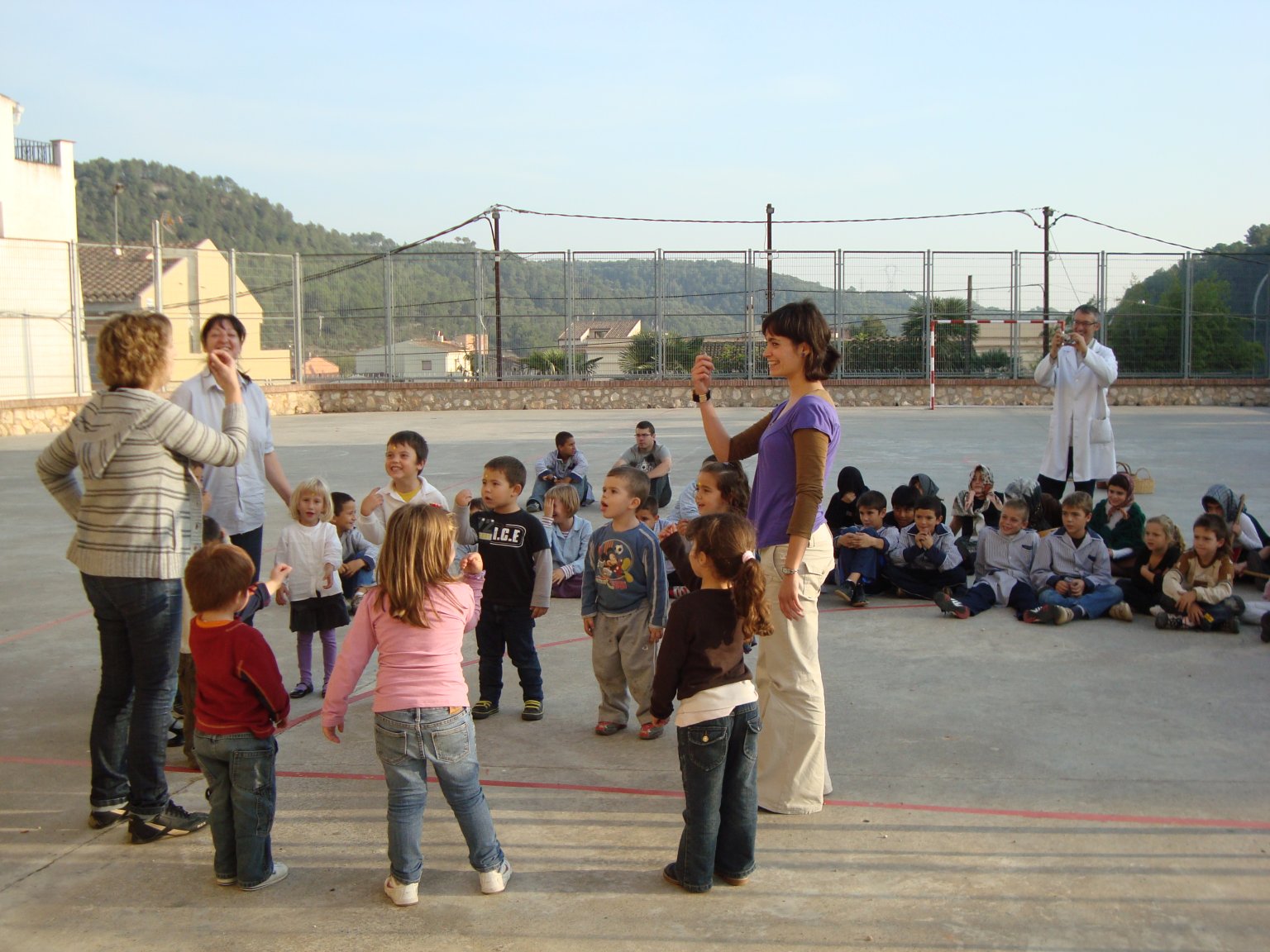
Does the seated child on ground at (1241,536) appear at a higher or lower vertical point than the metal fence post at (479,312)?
lower

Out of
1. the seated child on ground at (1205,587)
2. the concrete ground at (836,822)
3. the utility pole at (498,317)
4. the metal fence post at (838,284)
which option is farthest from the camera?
the utility pole at (498,317)

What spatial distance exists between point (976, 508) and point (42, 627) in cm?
658

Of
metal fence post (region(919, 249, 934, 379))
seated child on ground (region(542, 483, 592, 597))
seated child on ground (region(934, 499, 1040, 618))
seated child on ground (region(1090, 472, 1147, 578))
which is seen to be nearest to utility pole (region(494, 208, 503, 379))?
metal fence post (region(919, 249, 934, 379))

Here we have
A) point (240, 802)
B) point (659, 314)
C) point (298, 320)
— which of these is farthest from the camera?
point (659, 314)

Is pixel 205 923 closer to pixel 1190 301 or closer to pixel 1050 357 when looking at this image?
pixel 1050 357

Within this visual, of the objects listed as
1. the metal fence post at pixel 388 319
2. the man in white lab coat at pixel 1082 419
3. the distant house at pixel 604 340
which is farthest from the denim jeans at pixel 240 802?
the metal fence post at pixel 388 319

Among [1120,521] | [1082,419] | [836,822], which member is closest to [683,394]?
[1082,419]

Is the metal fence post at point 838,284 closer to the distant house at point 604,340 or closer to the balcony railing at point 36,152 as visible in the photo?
the distant house at point 604,340

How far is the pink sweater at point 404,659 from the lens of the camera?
11.3 ft

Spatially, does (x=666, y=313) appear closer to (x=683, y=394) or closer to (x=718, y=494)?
(x=683, y=394)

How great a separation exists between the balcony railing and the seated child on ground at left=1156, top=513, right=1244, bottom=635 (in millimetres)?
37459

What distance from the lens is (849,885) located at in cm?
349

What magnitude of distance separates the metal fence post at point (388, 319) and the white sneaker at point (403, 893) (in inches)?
1017

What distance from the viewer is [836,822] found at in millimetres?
3971
